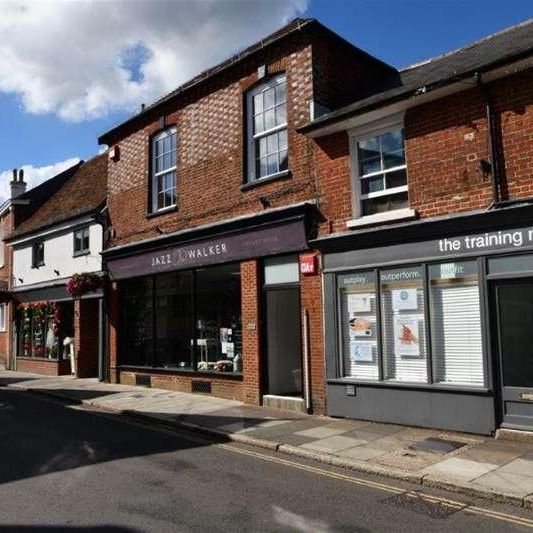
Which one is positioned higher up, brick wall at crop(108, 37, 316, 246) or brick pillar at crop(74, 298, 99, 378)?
brick wall at crop(108, 37, 316, 246)

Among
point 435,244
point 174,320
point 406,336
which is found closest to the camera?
point 435,244

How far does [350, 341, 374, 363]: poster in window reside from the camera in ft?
34.9

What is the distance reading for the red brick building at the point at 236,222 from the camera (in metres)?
11.9

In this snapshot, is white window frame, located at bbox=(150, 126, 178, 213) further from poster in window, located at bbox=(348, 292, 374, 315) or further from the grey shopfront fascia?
poster in window, located at bbox=(348, 292, 374, 315)

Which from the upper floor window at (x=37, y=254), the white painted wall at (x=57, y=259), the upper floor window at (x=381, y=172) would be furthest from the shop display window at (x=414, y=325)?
the upper floor window at (x=37, y=254)

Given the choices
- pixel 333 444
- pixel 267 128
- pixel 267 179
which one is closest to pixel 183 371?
pixel 267 179

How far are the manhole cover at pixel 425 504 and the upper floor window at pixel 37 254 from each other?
18863 millimetres

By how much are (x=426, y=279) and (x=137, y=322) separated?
9.37m

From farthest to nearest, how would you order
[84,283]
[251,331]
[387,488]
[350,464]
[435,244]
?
[84,283] → [251,331] → [435,244] → [350,464] → [387,488]

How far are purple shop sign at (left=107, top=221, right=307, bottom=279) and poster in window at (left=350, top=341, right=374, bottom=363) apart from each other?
2.09m

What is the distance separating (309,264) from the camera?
1142 centimetres

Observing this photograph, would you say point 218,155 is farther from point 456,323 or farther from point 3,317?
point 3,317

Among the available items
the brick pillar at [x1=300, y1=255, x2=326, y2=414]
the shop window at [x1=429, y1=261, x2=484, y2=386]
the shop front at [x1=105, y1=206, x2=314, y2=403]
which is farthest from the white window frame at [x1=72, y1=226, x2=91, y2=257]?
the shop window at [x1=429, y1=261, x2=484, y2=386]

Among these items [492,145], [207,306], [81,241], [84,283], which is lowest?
[207,306]
